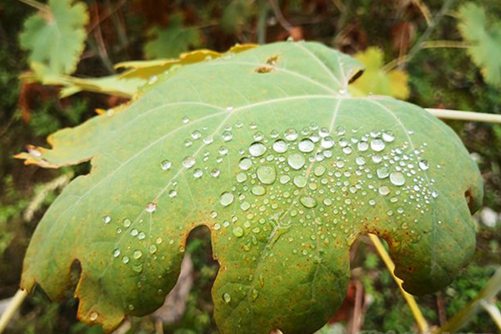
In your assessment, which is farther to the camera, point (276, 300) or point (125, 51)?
point (125, 51)

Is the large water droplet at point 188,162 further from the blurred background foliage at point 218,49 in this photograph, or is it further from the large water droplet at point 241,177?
the blurred background foliage at point 218,49

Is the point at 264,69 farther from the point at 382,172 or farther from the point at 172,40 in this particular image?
the point at 172,40

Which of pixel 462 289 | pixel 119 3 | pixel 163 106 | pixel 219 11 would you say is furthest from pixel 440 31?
pixel 163 106

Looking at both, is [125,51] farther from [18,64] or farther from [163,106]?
[163,106]

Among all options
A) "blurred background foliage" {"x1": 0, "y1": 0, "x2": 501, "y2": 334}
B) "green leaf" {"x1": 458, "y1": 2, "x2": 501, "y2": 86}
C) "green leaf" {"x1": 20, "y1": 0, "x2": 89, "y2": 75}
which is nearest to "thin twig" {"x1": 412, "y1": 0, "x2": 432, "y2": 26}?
"blurred background foliage" {"x1": 0, "y1": 0, "x2": 501, "y2": 334}

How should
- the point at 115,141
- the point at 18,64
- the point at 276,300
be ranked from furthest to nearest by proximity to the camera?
the point at 18,64 → the point at 115,141 → the point at 276,300

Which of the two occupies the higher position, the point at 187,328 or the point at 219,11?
the point at 219,11

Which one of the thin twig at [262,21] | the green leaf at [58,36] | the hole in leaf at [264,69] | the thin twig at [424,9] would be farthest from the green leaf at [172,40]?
the hole in leaf at [264,69]

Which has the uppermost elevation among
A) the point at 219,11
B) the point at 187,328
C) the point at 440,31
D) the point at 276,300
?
the point at 276,300
